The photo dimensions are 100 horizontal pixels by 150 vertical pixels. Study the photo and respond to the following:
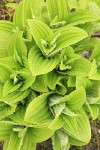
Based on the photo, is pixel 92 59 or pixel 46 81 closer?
pixel 46 81

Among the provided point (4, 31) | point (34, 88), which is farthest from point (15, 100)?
point (4, 31)

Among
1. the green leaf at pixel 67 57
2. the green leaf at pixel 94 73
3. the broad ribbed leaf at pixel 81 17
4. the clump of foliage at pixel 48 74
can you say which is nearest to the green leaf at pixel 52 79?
the clump of foliage at pixel 48 74

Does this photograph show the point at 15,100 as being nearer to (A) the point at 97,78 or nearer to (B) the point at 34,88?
(B) the point at 34,88

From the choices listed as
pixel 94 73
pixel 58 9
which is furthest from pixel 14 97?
pixel 58 9

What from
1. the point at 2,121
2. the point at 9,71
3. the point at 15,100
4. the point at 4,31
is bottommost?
the point at 2,121

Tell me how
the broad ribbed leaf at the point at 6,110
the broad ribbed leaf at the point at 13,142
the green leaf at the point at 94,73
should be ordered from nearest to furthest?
the green leaf at the point at 94,73
the broad ribbed leaf at the point at 6,110
the broad ribbed leaf at the point at 13,142

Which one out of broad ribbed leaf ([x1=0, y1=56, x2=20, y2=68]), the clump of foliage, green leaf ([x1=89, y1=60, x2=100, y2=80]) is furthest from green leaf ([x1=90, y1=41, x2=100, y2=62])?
broad ribbed leaf ([x1=0, y1=56, x2=20, y2=68])

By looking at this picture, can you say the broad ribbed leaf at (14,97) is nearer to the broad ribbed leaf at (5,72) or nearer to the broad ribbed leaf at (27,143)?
the broad ribbed leaf at (5,72)
